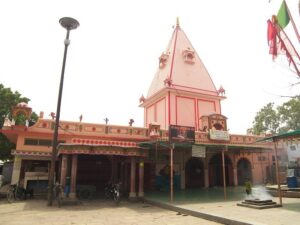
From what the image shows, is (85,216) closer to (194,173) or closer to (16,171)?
(16,171)

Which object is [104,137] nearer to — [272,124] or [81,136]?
[81,136]

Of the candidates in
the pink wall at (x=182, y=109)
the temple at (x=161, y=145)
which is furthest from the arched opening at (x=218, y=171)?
the pink wall at (x=182, y=109)

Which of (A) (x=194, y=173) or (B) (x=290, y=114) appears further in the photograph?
(B) (x=290, y=114)

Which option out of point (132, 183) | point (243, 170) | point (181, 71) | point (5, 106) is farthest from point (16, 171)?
point (243, 170)

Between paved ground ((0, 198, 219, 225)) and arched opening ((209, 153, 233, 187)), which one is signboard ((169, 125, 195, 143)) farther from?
arched opening ((209, 153, 233, 187))

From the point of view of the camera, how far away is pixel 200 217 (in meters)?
9.49

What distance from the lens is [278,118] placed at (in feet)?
130

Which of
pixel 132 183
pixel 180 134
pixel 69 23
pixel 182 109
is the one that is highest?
pixel 69 23

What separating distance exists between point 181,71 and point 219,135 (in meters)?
7.22

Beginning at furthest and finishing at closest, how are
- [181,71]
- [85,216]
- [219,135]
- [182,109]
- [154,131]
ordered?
[181,71] < [182,109] < [219,135] < [154,131] < [85,216]

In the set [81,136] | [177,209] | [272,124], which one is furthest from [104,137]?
[272,124]

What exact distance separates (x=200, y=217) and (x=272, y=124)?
35629 millimetres

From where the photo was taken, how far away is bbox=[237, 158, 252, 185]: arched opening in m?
23.3

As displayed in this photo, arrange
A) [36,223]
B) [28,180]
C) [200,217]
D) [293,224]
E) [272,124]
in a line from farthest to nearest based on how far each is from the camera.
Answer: [272,124], [28,180], [200,217], [36,223], [293,224]
